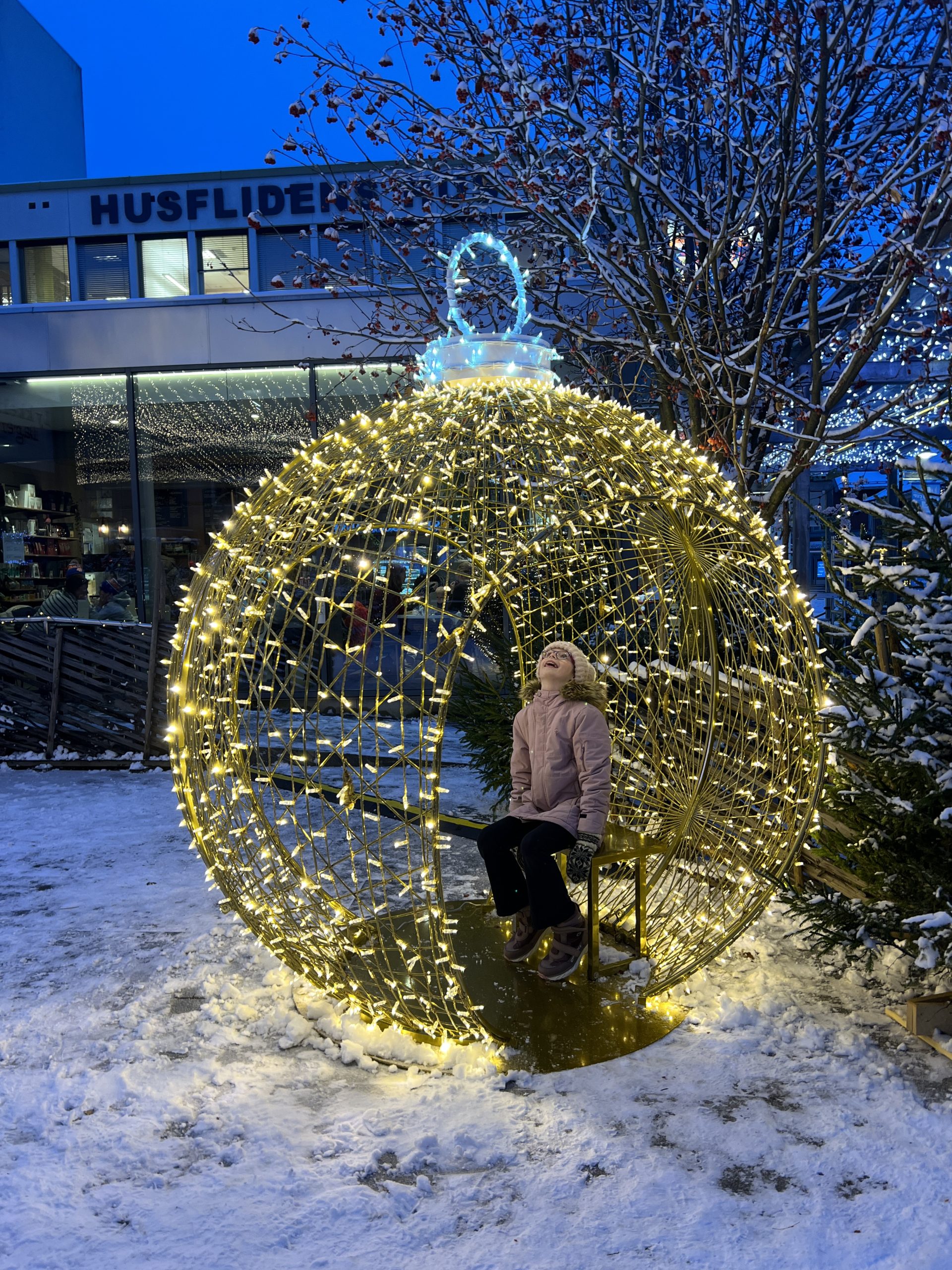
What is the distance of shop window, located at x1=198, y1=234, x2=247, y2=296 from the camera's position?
10094 mm

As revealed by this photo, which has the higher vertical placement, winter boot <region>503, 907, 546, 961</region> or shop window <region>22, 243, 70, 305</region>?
shop window <region>22, 243, 70, 305</region>

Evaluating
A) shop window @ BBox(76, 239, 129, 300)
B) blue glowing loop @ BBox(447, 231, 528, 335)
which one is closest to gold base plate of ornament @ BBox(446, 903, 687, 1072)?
blue glowing loop @ BBox(447, 231, 528, 335)

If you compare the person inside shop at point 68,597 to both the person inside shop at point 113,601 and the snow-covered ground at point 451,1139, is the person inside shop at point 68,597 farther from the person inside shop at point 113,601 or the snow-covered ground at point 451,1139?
the snow-covered ground at point 451,1139

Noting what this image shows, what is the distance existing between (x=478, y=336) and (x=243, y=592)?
119cm

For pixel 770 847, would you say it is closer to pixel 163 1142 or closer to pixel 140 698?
pixel 163 1142

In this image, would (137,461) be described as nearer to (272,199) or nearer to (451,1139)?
(272,199)

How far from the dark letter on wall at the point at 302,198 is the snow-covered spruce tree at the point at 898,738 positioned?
832 cm

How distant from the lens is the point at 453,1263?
6.87ft

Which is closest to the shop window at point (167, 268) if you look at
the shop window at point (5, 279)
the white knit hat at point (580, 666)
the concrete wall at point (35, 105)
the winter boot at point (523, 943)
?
the shop window at point (5, 279)

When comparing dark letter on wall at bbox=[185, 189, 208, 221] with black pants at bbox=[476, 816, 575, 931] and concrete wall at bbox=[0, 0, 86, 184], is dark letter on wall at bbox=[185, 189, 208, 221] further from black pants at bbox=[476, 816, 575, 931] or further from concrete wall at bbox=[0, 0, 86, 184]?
black pants at bbox=[476, 816, 575, 931]

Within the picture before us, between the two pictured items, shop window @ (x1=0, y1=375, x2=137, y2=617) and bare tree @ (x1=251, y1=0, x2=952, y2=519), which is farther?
shop window @ (x1=0, y1=375, x2=137, y2=617)

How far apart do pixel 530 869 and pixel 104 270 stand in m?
9.53

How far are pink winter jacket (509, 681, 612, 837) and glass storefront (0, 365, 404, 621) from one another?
6.99m

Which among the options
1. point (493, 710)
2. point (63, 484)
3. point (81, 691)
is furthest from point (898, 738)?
point (63, 484)
